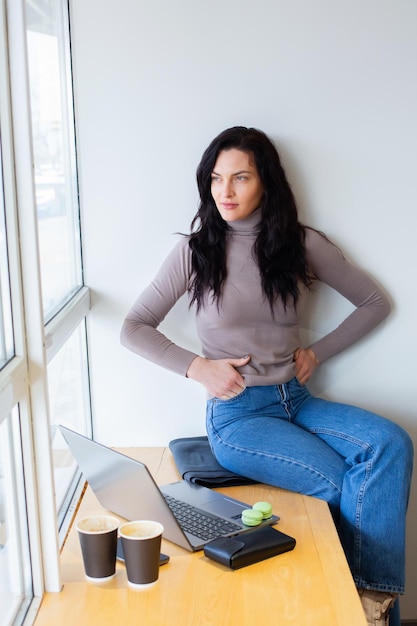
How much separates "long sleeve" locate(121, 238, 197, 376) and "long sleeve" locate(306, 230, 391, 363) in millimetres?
355

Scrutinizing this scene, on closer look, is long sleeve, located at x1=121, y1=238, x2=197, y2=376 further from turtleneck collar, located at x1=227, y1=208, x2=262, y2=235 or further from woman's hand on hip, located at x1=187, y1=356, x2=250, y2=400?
turtleneck collar, located at x1=227, y1=208, x2=262, y2=235

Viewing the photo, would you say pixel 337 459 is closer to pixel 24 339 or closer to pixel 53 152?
pixel 24 339

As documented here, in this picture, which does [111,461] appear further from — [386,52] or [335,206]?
[386,52]

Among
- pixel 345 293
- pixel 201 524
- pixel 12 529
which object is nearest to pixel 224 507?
pixel 201 524

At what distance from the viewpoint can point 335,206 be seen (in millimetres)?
2270

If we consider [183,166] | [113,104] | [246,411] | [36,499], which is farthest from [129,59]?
[36,499]

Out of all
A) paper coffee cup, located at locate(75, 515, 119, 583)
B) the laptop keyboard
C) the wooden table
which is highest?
paper coffee cup, located at locate(75, 515, 119, 583)

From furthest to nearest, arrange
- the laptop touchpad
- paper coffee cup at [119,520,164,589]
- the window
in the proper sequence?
the laptop touchpad, paper coffee cup at [119,520,164,589], the window

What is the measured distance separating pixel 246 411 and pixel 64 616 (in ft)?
2.67

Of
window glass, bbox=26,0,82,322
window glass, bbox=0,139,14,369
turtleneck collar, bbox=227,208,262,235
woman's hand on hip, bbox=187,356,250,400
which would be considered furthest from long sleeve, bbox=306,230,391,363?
window glass, bbox=0,139,14,369

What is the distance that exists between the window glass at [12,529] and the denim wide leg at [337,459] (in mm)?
698

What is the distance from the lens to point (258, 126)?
2229 mm

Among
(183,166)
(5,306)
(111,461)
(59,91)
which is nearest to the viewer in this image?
(5,306)

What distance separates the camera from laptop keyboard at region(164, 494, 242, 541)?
178 centimetres
